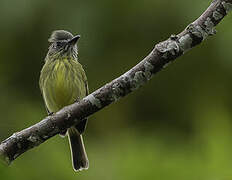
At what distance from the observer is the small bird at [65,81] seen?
17.1 ft

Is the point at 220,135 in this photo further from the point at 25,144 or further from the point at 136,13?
the point at 136,13

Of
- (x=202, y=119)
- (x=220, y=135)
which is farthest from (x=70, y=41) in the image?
(x=220, y=135)

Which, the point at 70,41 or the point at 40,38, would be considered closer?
the point at 70,41

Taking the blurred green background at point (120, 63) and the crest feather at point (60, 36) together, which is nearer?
the blurred green background at point (120, 63)

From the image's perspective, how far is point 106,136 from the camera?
5.08 m

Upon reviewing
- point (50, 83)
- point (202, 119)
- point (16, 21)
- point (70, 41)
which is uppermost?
point (16, 21)

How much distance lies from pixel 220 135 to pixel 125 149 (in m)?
0.60

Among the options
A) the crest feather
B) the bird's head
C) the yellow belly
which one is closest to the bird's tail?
the yellow belly

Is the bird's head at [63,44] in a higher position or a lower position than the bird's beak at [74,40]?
higher

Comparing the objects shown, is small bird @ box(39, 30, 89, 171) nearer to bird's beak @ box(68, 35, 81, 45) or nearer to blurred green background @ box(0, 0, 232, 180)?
bird's beak @ box(68, 35, 81, 45)

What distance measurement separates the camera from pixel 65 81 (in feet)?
17.2

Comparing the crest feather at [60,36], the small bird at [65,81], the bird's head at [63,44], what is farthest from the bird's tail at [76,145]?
the crest feather at [60,36]

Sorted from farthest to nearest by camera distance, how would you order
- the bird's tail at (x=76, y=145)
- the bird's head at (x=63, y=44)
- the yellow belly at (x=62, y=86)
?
1. the bird's head at (x=63, y=44)
2. the bird's tail at (x=76, y=145)
3. the yellow belly at (x=62, y=86)

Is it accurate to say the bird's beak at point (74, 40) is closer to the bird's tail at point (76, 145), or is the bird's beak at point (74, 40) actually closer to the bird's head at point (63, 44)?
the bird's head at point (63, 44)
